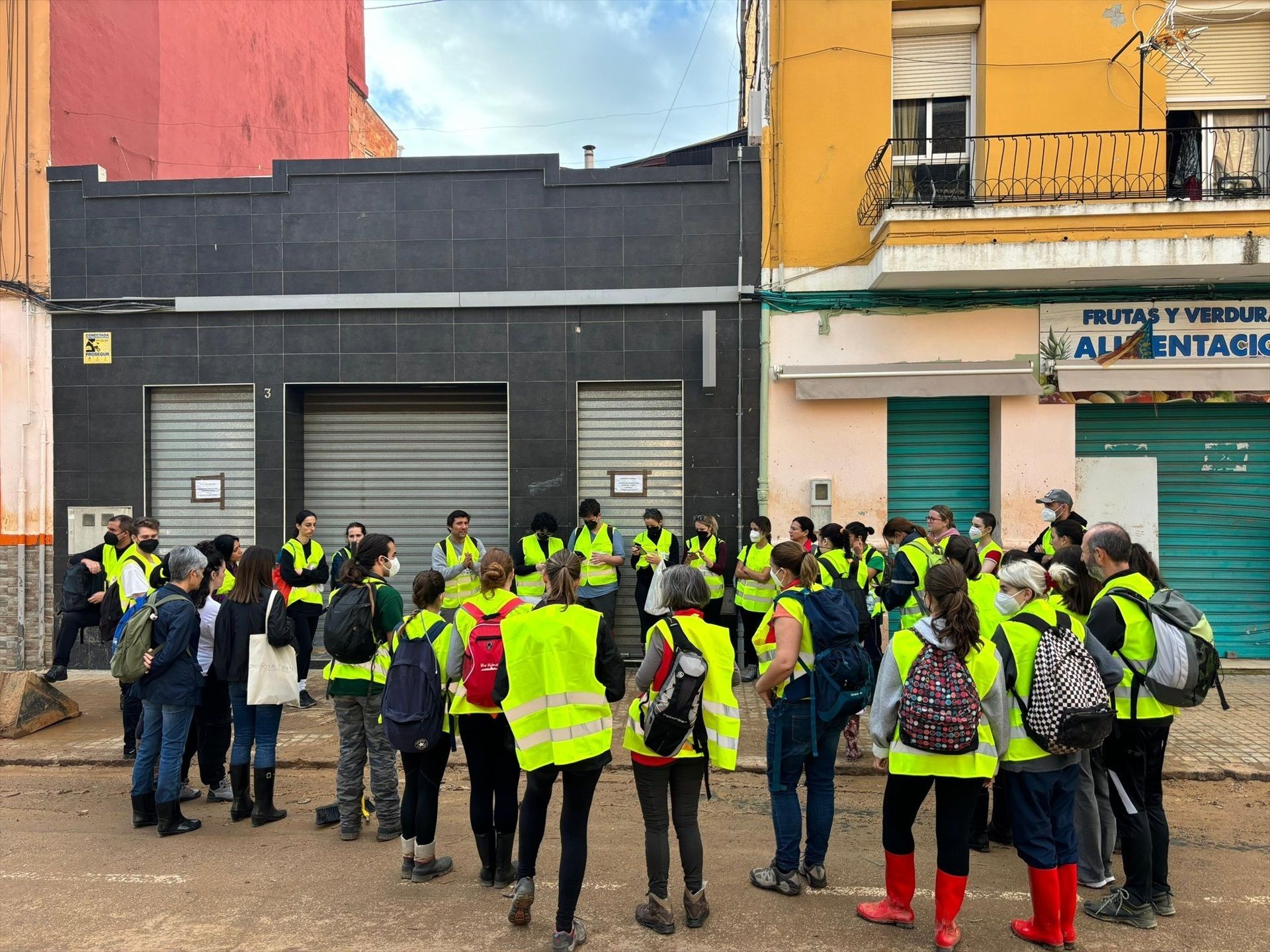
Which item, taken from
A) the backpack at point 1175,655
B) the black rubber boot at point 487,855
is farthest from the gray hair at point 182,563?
the backpack at point 1175,655

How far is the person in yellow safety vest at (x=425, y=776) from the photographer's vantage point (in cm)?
482

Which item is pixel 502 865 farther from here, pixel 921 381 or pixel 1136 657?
pixel 921 381

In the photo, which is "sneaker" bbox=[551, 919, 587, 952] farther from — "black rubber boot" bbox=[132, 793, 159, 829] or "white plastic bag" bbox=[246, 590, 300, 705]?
"black rubber boot" bbox=[132, 793, 159, 829]

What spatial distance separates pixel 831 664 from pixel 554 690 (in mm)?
1507

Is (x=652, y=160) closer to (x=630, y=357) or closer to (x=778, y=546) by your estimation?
(x=630, y=357)

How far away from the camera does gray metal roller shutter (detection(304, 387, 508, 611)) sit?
439 inches

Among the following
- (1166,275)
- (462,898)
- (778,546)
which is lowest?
(462,898)

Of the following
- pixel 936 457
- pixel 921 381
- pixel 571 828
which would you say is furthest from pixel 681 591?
pixel 936 457

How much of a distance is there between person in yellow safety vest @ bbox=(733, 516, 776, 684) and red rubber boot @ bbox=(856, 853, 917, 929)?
4.54m

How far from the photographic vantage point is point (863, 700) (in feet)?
16.0

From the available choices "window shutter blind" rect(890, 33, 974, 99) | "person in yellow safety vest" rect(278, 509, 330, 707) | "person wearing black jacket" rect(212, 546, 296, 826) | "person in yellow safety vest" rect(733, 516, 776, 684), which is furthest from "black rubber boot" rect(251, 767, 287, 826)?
"window shutter blind" rect(890, 33, 974, 99)

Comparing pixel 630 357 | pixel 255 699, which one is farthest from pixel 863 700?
pixel 630 357

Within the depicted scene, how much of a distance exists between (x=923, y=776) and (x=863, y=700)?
88 cm

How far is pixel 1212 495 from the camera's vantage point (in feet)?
33.7
